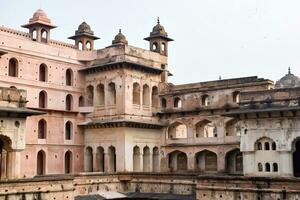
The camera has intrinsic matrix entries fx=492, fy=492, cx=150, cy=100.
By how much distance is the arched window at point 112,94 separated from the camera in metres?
33.1

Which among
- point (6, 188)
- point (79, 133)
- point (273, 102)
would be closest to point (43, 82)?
point (79, 133)

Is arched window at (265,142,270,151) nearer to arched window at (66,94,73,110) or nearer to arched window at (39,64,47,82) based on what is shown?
arched window at (66,94,73,110)

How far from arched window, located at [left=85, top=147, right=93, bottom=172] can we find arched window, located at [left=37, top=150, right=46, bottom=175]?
344 centimetres

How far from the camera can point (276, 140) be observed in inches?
968

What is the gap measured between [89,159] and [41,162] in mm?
3725

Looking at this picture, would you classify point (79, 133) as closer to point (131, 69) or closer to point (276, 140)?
point (131, 69)

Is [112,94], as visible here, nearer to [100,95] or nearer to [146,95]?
[100,95]

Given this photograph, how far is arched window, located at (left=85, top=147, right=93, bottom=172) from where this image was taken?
33.9 meters

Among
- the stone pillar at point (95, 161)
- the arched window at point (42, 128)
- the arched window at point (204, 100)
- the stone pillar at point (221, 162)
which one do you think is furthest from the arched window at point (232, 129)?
the arched window at point (42, 128)

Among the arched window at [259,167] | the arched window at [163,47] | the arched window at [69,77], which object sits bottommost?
the arched window at [259,167]

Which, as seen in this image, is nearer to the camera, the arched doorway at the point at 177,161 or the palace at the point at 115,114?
the palace at the point at 115,114

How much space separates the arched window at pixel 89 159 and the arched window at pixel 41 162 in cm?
344

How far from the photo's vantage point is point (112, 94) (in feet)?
110

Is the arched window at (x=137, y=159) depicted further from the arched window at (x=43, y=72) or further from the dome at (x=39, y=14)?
the dome at (x=39, y=14)
